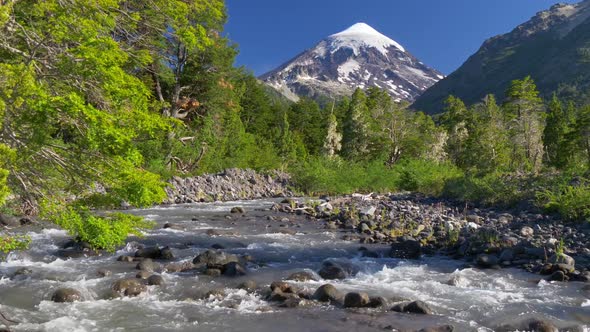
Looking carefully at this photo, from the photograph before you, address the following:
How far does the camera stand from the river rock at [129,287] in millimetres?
7605

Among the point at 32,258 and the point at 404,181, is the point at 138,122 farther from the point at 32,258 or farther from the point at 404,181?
the point at 404,181

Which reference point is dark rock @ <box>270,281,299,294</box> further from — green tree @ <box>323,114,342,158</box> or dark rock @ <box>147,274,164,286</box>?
green tree @ <box>323,114,342,158</box>

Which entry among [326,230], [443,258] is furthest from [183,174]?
[443,258]

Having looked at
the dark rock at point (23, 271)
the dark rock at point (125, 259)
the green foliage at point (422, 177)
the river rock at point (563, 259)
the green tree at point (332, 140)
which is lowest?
the dark rock at point (23, 271)

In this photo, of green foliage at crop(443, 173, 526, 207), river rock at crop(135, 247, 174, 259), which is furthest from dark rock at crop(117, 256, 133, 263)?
green foliage at crop(443, 173, 526, 207)

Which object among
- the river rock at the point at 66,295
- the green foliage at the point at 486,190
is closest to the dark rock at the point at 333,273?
the river rock at the point at 66,295

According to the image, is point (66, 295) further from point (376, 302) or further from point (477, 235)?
point (477, 235)

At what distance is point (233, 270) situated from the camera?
890 centimetres

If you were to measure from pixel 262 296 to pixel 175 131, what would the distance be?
64.9 feet

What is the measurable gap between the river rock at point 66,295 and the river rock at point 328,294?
152 inches

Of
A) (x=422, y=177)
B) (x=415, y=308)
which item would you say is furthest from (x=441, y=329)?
(x=422, y=177)

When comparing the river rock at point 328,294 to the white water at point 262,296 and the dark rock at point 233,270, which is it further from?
the dark rock at point 233,270

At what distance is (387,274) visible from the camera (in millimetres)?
9164

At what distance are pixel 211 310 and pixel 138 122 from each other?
3.13 metres
